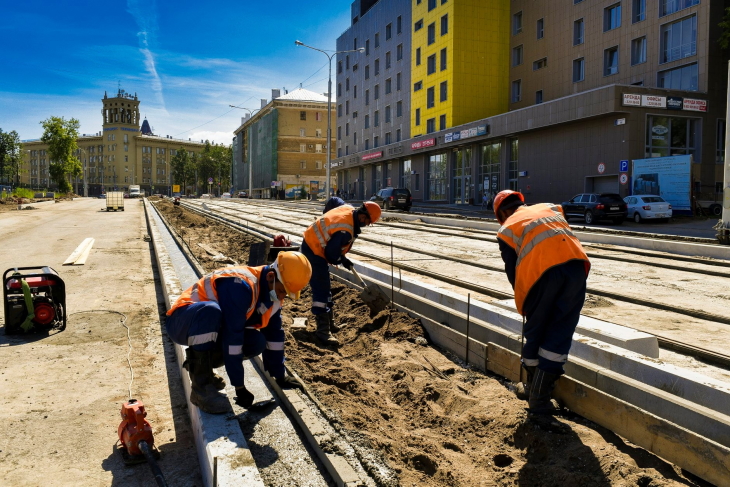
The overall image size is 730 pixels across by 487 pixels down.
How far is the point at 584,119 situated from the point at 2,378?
102 feet

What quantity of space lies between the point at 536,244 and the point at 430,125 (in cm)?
4656

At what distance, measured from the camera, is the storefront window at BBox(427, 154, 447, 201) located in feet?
156

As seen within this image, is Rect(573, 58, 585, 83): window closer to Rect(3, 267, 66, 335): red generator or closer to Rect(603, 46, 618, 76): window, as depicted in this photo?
Rect(603, 46, 618, 76): window

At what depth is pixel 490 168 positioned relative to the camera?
41250 mm

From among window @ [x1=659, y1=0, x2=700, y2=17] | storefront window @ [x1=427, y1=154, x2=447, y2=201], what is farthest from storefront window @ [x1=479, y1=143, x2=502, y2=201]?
window @ [x1=659, y1=0, x2=700, y2=17]

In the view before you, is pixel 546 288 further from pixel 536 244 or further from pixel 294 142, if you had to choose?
pixel 294 142

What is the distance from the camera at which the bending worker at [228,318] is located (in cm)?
402

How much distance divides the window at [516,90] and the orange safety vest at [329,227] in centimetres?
4111

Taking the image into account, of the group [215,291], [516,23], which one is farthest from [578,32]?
[215,291]

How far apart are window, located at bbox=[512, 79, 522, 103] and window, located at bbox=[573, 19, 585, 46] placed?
6.83m

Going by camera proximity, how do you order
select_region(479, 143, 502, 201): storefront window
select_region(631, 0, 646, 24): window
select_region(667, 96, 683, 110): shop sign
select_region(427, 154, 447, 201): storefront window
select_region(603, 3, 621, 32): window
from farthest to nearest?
select_region(427, 154, 447, 201): storefront window → select_region(479, 143, 502, 201): storefront window → select_region(603, 3, 621, 32): window → select_region(631, 0, 646, 24): window → select_region(667, 96, 683, 110): shop sign

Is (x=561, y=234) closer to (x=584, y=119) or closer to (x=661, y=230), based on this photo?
(x=661, y=230)

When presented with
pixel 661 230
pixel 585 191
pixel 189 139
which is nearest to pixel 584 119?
pixel 585 191

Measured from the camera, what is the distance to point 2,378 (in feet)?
17.4
